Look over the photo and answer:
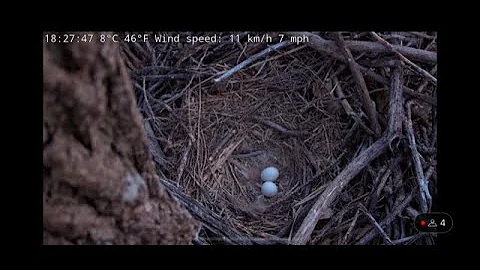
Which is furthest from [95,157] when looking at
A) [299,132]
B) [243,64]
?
[299,132]

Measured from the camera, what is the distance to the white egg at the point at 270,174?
1208mm

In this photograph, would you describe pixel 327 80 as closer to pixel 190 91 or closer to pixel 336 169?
pixel 336 169

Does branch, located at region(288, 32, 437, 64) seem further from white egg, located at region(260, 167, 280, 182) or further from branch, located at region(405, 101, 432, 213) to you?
white egg, located at region(260, 167, 280, 182)

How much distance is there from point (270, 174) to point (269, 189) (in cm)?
4

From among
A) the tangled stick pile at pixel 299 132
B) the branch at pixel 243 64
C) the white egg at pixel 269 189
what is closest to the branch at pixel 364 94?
the tangled stick pile at pixel 299 132

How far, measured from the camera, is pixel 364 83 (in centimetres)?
113

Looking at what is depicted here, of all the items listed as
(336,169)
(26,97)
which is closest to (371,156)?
(336,169)

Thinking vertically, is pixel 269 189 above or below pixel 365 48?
below

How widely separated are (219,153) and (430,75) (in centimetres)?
51

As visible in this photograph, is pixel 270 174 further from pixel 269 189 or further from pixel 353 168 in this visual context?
pixel 353 168

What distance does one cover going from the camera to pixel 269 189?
118 cm

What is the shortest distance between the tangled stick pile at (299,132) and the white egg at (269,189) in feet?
0.05

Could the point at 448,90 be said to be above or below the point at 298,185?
above
